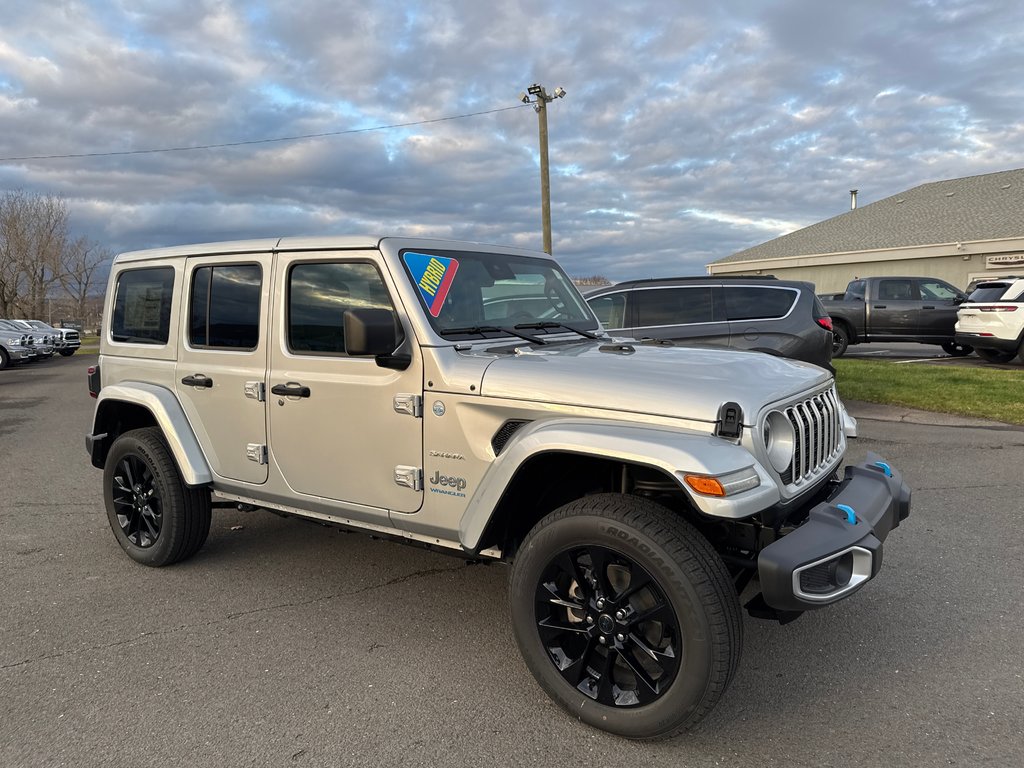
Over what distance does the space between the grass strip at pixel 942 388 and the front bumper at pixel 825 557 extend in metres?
7.30

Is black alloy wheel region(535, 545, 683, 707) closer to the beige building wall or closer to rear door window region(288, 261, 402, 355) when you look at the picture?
rear door window region(288, 261, 402, 355)

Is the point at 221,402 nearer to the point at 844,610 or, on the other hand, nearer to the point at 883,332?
the point at 844,610

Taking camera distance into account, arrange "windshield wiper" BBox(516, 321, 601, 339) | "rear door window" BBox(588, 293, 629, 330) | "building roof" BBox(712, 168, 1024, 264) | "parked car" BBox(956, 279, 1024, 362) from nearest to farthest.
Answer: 1. "windshield wiper" BBox(516, 321, 601, 339)
2. "rear door window" BBox(588, 293, 629, 330)
3. "parked car" BBox(956, 279, 1024, 362)
4. "building roof" BBox(712, 168, 1024, 264)

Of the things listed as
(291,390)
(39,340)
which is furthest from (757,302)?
(39,340)

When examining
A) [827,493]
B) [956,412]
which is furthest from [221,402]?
[956,412]

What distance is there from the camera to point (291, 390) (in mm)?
3613

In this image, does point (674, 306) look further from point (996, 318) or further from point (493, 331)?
point (996, 318)

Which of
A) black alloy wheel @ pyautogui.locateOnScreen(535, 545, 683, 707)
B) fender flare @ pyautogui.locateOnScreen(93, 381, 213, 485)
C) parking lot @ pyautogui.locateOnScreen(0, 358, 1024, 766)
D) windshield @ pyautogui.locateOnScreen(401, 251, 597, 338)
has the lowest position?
parking lot @ pyautogui.locateOnScreen(0, 358, 1024, 766)

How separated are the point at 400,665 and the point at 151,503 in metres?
2.17

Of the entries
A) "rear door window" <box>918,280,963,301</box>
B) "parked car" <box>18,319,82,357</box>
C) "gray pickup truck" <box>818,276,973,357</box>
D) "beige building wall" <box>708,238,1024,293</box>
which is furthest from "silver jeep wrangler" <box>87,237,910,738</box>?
"parked car" <box>18,319,82,357</box>

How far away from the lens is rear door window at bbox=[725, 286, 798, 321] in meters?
8.45

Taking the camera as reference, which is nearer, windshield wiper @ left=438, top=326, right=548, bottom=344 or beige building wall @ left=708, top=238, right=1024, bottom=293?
windshield wiper @ left=438, top=326, right=548, bottom=344

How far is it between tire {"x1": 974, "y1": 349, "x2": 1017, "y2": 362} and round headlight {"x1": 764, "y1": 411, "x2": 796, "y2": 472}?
13793 millimetres

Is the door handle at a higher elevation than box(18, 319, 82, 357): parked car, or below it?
below
